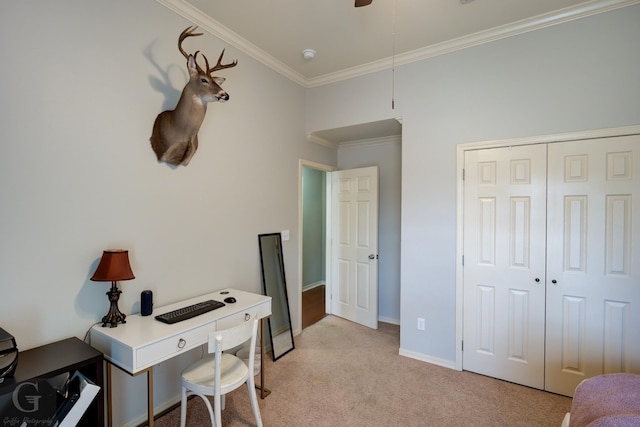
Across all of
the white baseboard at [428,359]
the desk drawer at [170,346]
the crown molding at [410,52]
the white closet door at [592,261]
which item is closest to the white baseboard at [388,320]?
the white baseboard at [428,359]

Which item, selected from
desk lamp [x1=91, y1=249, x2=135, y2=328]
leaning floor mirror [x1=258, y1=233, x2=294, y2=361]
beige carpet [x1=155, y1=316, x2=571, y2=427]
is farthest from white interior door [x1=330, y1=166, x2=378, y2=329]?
desk lamp [x1=91, y1=249, x2=135, y2=328]

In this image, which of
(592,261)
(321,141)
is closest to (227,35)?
(321,141)

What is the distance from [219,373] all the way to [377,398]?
4.47ft

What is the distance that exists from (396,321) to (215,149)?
3133mm

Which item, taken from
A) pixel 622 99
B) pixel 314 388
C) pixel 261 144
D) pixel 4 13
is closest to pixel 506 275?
pixel 622 99

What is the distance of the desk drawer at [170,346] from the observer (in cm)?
157

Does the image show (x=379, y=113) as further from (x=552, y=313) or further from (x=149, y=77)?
(x=552, y=313)

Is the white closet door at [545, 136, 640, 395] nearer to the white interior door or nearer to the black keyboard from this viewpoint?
the white interior door

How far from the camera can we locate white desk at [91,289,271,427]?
1.57 m

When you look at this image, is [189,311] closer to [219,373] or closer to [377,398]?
[219,373]

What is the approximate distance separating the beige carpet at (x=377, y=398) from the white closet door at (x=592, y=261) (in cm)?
43

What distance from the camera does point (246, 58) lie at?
2871 mm

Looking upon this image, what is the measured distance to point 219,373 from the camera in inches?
65.5

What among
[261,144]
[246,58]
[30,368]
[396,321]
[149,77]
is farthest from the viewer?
[396,321]
